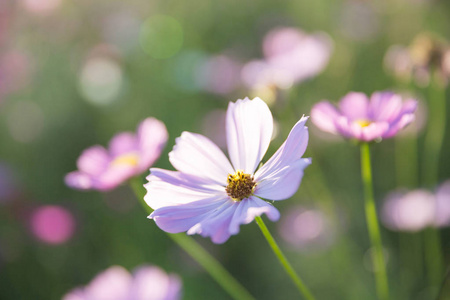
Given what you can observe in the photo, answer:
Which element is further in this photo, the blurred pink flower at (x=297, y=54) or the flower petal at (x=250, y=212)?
the blurred pink flower at (x=297, y=54)

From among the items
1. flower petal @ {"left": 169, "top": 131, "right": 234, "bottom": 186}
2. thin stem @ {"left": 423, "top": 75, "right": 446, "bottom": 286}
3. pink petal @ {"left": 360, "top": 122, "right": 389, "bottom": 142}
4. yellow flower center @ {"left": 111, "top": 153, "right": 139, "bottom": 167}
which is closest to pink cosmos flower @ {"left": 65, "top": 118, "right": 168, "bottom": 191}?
yellow flower center @ {"left": 111, "top": 153, "right": 139, "bottom": 167}

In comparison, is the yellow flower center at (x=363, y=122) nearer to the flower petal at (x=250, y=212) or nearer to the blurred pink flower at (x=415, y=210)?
the flower petal at (x=250, y=212)

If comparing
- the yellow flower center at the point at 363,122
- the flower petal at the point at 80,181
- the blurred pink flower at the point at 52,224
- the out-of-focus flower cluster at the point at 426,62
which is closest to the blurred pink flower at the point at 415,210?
the out-of-focus flower cluster at the point at 426,62

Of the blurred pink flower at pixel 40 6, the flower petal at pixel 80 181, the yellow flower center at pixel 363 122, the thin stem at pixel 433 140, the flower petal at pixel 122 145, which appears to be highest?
the blurred pink flower at pixel 40 6

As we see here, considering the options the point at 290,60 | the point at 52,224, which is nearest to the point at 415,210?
the point at 290,60

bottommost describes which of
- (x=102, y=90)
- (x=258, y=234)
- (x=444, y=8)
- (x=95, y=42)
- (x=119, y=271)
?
(x=119, y=271)

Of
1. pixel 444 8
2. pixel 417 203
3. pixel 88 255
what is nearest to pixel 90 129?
pixel 88 255

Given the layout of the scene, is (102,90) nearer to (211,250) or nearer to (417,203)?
(211,250)
